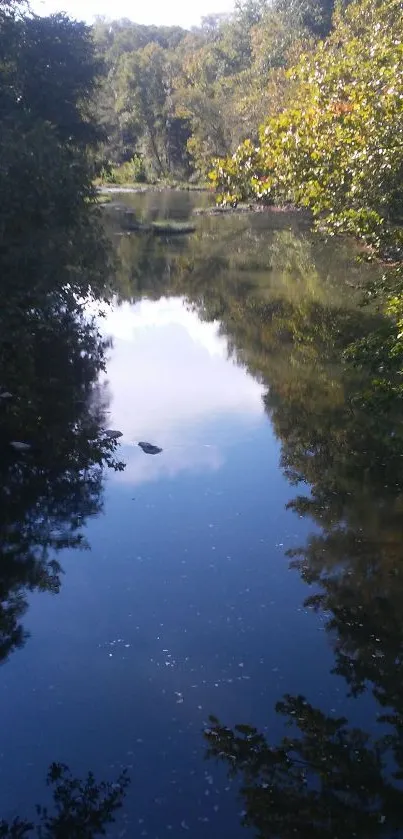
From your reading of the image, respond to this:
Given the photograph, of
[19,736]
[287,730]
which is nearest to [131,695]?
[19,736]

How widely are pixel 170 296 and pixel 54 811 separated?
930 inches

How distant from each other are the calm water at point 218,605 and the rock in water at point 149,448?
15 cm

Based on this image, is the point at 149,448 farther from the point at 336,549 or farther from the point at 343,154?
the point at 343,154

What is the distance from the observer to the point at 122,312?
26.4 metres

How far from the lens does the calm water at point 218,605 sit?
6617 millimetres

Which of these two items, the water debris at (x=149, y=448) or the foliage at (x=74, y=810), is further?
the water debris at (x=149, y=448)

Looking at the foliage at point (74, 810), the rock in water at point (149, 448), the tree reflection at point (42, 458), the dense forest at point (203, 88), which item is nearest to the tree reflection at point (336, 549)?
the foliage at point (74, 810)

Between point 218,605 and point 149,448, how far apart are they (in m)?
5.08

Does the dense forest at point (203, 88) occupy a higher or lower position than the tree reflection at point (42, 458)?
higher

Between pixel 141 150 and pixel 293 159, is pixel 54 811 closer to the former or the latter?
pixel 293 159

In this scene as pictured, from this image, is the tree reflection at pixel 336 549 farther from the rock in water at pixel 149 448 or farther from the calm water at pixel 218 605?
the rock in water at pixel 149 448

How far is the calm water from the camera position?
6.62m

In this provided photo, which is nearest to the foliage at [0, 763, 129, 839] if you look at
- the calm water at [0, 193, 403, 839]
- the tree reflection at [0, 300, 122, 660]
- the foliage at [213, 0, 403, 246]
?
the calm water at [0, 193, 403, 839]

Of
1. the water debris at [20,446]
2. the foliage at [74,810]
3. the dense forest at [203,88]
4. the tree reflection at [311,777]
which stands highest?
the dense forest at [203,88]
